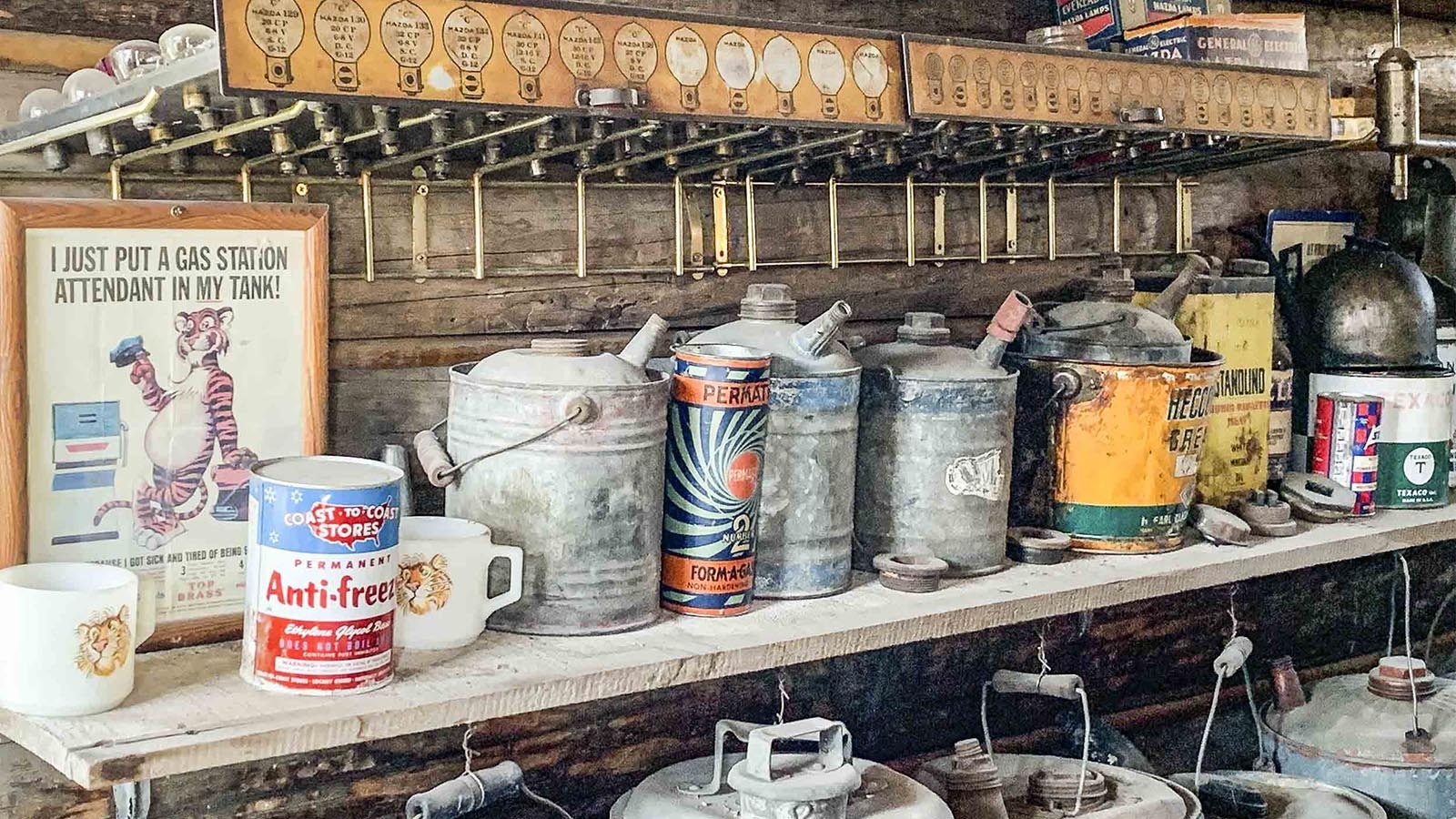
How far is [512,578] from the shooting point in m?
1.42

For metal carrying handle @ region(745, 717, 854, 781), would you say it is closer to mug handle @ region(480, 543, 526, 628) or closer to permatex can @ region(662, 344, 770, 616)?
permatex can @ region(662, 344, 770, 616)

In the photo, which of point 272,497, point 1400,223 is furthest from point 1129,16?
point 272,497

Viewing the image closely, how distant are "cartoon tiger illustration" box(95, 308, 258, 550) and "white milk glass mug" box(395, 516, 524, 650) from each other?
0.19m

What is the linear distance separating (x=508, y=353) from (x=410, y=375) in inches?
8.1

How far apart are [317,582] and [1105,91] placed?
1.09m

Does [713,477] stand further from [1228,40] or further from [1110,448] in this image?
[1228,40]

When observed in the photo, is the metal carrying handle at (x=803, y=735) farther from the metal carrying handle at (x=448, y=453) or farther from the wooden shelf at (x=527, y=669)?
the metal carrying handle at (x=448, y=453)

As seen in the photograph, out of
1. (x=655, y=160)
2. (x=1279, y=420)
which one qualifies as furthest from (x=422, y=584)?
(x=1279, y=420)

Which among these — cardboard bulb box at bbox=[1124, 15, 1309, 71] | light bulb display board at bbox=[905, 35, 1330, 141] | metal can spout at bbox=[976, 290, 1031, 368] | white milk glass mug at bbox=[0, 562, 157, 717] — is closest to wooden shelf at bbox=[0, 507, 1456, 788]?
white milk glass mug at bbox=[0, 562, 157, 717]

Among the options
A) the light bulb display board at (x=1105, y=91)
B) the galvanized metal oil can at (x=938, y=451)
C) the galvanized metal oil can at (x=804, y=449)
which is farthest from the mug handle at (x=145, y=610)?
the light bulb display board at (x=1105, y=91)

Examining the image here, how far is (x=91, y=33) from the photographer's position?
1.44 metres

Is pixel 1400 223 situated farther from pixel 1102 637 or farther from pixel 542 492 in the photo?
pixel 542 492

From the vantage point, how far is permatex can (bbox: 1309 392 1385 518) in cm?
216

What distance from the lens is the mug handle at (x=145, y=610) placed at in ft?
4.15
